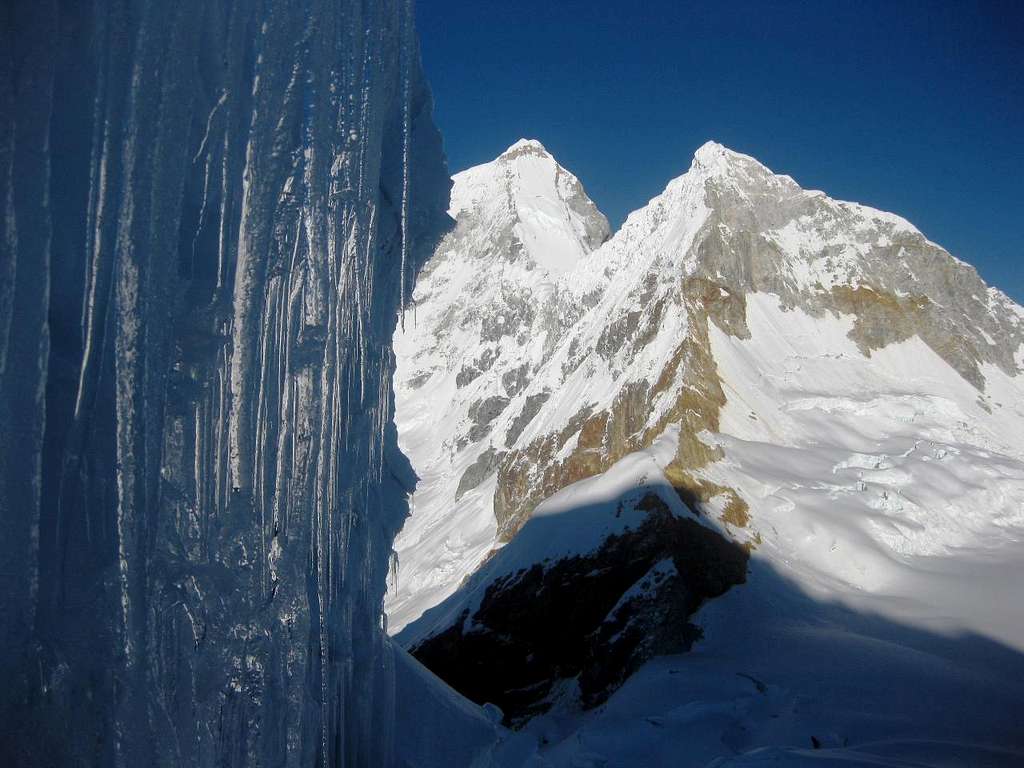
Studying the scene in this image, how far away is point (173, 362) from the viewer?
5.88 meters

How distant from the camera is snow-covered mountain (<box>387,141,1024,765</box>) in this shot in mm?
23000

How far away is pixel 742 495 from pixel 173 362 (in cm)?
3226

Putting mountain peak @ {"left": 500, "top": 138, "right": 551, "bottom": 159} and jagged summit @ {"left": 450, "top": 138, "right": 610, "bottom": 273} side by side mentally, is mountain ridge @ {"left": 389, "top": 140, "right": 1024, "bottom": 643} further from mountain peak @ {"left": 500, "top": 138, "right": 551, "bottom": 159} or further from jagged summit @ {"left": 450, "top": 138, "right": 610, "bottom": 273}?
mountain peak @ {"left": 500, "top": 138, "right": 551, "bottom": 159}

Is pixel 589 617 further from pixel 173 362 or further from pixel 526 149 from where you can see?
pixel 526 149

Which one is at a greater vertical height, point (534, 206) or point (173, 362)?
point (534, 206)

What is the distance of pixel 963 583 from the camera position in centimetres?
3155

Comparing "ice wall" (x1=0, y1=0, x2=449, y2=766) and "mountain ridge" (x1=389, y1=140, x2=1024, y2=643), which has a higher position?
"mountain ridge" (x1=389, y1=140, x2=1024, y2=643)

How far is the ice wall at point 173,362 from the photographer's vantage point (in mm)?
5141

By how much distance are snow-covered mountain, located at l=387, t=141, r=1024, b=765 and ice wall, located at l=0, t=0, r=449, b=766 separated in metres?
13.2

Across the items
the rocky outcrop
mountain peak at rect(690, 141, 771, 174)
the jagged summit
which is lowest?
the rocky outcrop

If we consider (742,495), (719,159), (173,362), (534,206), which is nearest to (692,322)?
(742,495)

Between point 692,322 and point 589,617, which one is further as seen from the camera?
point 692,322

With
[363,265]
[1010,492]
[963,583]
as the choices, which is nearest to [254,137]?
[363,265]

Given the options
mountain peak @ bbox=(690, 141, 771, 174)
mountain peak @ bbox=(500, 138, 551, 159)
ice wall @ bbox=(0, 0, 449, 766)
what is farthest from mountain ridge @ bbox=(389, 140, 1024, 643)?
mountain peak @ bbox=(500, 138, 551, 159)
